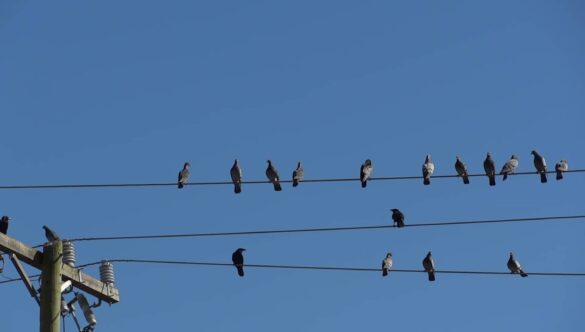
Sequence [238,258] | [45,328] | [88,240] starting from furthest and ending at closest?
[238,258] → [88,240] → [45,328]

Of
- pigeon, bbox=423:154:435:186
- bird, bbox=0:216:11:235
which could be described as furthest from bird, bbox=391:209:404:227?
bird, bbox=0:216:11:235

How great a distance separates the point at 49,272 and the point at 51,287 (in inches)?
9.4

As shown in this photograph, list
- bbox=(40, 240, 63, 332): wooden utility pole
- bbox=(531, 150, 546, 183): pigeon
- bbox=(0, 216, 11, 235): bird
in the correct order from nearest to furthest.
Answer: bbox=(40, 240, 63, 332): wooden utility pole < bbox=(0, 216, 11, 235): bird < bbox=(531, 150, 546, 183): pigeon

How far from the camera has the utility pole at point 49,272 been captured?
16.1 metres

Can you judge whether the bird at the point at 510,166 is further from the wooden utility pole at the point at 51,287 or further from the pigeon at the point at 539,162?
the wooden utility pole at the point at 51,287

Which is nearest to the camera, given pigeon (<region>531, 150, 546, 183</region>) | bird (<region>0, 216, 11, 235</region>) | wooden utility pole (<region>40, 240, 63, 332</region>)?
wooden utility pole (<region>40, 240, 63, 332</region>)

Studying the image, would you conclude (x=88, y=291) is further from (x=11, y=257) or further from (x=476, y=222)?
(x=476, y=222)

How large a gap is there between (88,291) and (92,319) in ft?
1.26

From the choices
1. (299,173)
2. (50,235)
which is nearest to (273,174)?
(299,173)

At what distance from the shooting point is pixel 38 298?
649 inches

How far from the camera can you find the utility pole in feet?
52.7

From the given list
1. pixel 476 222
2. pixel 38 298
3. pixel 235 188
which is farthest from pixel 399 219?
pixel 38 298

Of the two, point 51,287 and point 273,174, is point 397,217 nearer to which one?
point 273,174

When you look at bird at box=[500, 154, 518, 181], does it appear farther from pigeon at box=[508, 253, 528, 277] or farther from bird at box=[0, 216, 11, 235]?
bird at box=[0, 216, 11, 235]
